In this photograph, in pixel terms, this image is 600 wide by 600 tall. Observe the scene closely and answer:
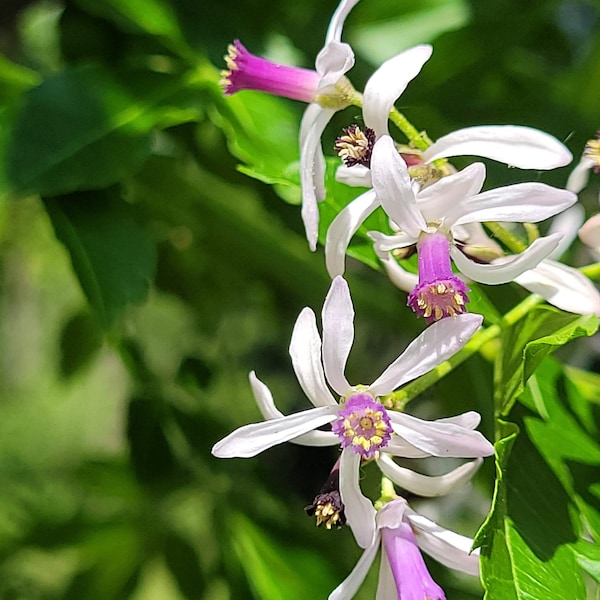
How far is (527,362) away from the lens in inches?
14.7

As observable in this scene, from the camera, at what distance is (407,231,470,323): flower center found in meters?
0.35

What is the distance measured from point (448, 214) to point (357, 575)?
172 mm

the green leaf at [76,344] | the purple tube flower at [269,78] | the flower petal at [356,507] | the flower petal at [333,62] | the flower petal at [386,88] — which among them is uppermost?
the green leaf at [76,344]

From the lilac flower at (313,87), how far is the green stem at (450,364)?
8cm

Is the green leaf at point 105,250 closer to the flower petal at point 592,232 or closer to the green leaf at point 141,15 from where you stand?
the green leaf at point 141,15

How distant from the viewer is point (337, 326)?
0.36 metres

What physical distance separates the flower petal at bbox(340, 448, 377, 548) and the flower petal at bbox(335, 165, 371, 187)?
130 millimetres

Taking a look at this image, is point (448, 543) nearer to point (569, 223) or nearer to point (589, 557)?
point (589, 557)

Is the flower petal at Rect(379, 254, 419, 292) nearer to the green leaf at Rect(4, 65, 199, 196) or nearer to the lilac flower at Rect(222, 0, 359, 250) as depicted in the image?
the lilac flower at Rect(222, 0, 359, 250)

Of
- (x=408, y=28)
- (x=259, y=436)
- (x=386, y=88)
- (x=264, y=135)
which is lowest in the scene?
(x=259, y=436)

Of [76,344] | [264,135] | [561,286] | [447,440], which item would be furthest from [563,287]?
[76,344]

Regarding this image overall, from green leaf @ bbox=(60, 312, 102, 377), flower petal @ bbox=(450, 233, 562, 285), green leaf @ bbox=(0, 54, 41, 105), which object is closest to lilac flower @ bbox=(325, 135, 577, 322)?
flower petal @ bbox=(450, 233, 562, 285)

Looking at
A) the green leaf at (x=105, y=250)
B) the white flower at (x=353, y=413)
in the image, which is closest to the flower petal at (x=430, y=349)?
the white flower at (x=353, y=413)

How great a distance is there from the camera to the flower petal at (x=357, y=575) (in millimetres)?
380
